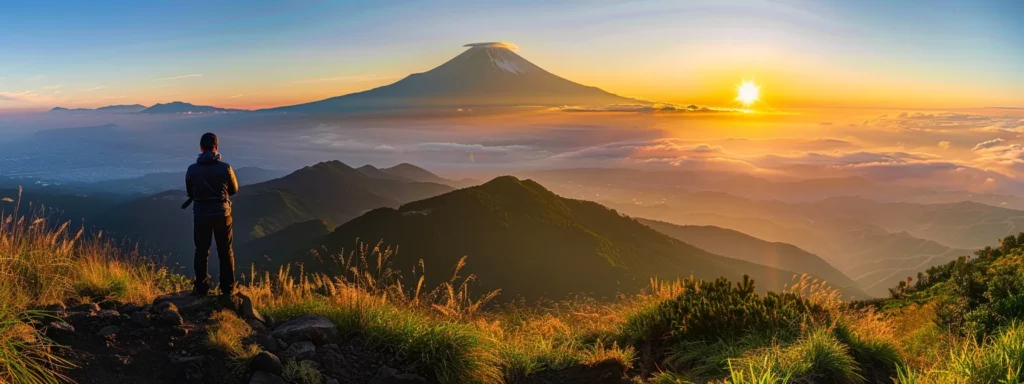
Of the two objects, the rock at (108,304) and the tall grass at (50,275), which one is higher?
the tall grass at (50,275)

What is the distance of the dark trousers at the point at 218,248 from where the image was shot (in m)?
7.43

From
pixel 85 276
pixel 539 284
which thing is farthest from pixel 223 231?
pixel 539 284

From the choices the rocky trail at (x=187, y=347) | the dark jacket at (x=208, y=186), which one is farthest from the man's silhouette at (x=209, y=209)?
the rocky trail at (x=187, y=347)

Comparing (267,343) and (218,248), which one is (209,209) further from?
(267,343)

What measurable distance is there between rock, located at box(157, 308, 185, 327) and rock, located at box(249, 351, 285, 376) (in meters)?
1.21

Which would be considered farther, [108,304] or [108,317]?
[108,304]

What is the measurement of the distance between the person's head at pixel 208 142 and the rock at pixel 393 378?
3997mm

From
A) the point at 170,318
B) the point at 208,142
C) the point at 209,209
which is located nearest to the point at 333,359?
the point at 170,318

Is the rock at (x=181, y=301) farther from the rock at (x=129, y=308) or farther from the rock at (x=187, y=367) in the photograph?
the rock at (x=187, y=367)

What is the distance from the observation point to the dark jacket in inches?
292

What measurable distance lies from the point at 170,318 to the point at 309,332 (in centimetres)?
150

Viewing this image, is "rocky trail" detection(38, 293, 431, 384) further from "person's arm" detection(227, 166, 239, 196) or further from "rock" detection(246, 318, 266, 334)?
"person's arm" detection(227, 166, 239, 196)

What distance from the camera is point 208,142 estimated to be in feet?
24.8

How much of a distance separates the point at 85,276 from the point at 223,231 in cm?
184
